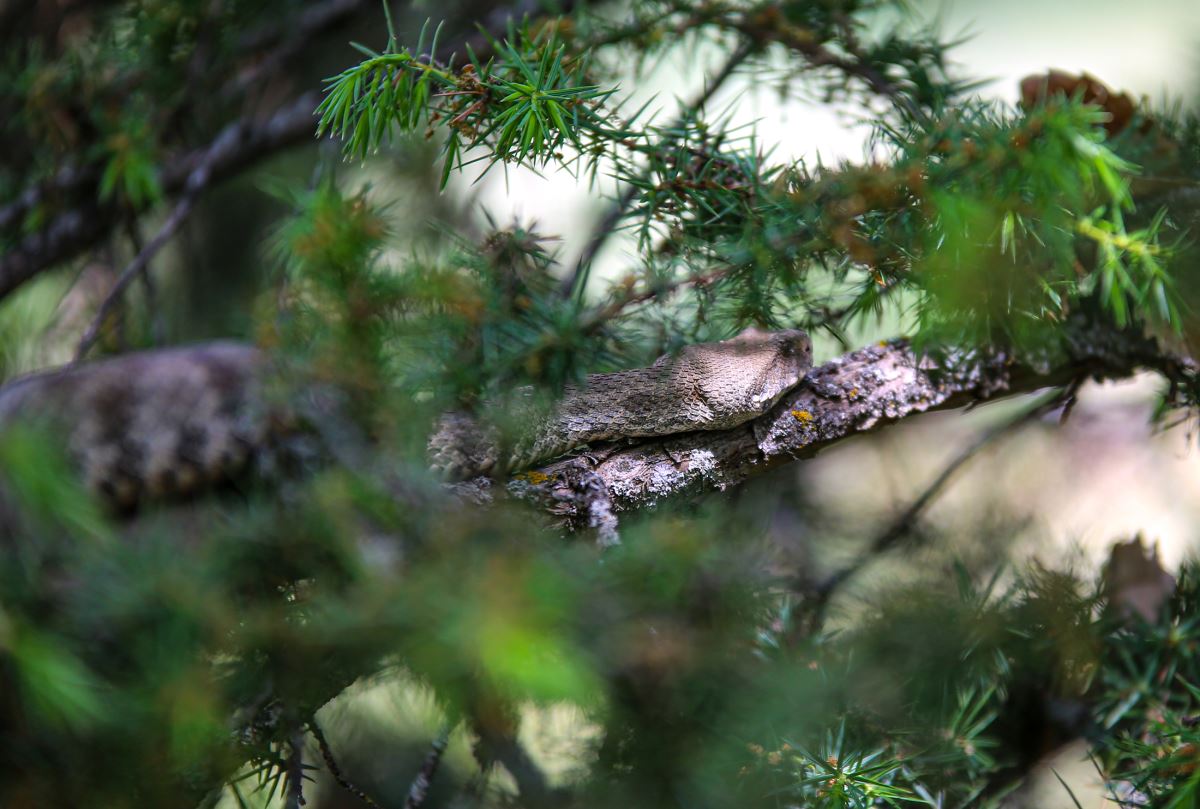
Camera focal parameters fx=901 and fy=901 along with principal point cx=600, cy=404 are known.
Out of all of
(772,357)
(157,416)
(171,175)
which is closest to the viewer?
(772,357)

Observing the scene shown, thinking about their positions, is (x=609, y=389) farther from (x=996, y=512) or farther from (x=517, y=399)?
(x=996, y=512)

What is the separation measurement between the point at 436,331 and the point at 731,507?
352mm

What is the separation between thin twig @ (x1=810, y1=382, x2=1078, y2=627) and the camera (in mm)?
992

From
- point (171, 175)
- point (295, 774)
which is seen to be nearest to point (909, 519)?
point (295, 774)

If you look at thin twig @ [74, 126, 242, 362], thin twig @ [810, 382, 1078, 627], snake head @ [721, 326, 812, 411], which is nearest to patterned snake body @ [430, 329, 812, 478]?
snake head @ [721, 326, 812, 411]

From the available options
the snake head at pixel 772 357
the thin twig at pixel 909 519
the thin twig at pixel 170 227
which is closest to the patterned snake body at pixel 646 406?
the snake head at pixel 772 357

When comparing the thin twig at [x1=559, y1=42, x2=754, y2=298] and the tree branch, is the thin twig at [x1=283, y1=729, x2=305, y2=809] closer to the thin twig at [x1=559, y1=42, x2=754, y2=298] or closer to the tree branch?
the thin twig at [x1=559, y1=42, x2=754, y2=298]

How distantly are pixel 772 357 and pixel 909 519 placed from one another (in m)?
0.51

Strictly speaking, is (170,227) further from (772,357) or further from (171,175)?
(772,357)

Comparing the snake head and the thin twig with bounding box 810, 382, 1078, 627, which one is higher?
the snake head

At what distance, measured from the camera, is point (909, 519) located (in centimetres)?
112

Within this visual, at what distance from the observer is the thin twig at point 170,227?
43.0 inches

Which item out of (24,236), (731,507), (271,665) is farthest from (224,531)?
(24,236)

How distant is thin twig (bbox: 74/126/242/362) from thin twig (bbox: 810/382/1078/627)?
2.92 ft
